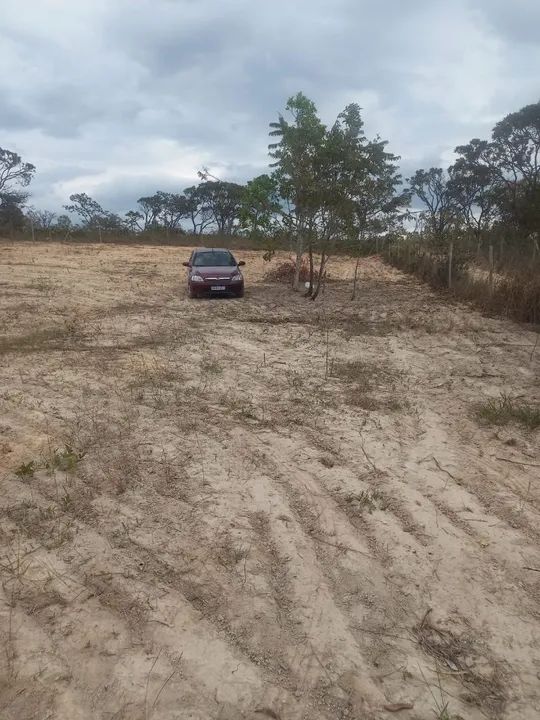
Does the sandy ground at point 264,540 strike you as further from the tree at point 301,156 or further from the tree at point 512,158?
the tree at point 512,158

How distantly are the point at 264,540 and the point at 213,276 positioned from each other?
10.7 metres

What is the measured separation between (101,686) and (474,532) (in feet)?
8.21

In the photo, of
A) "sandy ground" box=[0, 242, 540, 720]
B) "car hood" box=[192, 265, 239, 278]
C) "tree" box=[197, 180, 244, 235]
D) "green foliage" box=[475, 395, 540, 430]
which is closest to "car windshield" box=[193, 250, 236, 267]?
"car hood" box=[192, 265, 239, 278]

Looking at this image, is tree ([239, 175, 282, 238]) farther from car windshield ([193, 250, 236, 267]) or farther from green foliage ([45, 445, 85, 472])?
green foliage ([45, 445, 85, 472])

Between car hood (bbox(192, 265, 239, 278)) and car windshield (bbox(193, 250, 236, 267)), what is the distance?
0.32m

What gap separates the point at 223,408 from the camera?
560 cm

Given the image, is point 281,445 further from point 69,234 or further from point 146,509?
point 69,234

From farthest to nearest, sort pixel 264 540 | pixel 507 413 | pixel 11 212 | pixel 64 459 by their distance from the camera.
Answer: pixel 11 212, pixel 507 413, pixel 64 459, pixel 264 540

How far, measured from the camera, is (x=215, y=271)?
13.5 m

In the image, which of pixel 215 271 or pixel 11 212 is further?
pixel 11 212

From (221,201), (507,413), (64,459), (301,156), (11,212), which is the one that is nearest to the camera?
(64,459)

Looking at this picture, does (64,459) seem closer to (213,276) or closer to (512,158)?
(213,276)

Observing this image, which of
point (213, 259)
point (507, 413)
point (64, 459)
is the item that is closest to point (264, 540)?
point (64, 459)

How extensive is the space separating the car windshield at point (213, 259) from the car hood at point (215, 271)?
32 centimetres
